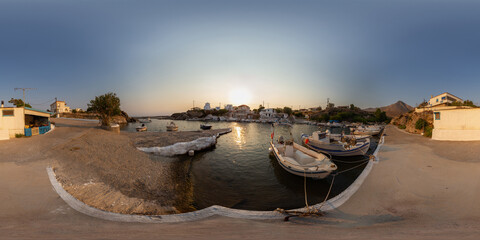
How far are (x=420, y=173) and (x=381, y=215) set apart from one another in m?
6.23

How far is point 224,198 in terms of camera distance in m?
9.57

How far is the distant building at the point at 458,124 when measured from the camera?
14.2m

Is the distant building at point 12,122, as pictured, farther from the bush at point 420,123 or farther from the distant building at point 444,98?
the distant building at point 444,98

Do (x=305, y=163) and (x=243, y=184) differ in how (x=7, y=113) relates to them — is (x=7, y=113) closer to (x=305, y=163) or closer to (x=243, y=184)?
(x=243, y=184)

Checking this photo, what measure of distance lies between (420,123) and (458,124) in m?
12.6

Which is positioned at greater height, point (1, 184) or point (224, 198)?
point (1, 184)

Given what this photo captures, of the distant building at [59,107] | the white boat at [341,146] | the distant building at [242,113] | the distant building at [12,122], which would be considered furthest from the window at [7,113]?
the distant building at [242,113]

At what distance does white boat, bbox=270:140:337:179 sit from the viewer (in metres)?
10.8

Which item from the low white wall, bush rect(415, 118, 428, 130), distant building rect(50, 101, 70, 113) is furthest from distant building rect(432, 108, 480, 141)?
distant building rect(50, 101, 70, 113)

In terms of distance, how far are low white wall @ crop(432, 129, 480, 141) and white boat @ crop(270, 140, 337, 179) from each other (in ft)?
43.6

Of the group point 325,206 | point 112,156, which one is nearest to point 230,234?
point 325,206

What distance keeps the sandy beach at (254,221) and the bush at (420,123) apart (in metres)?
16.7

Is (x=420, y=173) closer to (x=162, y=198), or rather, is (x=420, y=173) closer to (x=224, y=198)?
(x=224, y=198)

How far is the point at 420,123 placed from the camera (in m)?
25.4
